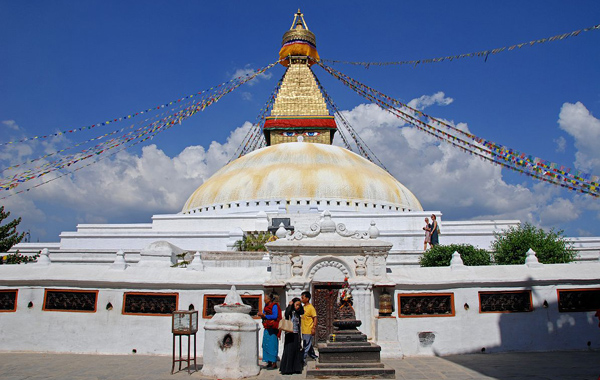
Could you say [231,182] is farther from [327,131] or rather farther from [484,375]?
[484,375]

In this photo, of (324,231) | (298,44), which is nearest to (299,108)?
(298,44)

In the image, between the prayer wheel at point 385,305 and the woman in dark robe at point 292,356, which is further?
the prayer wheel at point 385,305

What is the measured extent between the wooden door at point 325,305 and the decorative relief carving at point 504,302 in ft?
9.62

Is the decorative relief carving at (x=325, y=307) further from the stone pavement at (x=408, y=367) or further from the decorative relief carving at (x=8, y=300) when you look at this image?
the decorative relief carving at (x=8, y=300)

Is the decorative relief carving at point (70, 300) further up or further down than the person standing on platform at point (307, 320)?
further up

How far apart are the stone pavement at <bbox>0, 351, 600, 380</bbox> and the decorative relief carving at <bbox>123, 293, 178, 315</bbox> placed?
2.84ft

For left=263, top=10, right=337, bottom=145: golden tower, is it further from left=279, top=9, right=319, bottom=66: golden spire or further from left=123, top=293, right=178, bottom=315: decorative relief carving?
left=123, top=293, right=178, bottom=315: decorative relief carving

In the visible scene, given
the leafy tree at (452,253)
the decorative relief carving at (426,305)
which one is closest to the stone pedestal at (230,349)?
the decorative relief carving at (426,305)

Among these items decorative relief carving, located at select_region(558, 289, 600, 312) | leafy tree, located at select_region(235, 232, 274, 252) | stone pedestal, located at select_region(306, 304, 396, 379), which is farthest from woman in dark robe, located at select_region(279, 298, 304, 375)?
leafy tree, located at select_region(235, 232, 274, 252)

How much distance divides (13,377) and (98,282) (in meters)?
2.74

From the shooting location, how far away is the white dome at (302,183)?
81.2ft

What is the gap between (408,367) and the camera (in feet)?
26.5

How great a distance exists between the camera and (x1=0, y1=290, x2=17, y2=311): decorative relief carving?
387 inches

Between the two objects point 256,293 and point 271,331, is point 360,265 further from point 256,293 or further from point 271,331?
point 271,331
